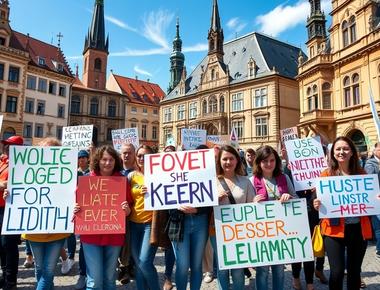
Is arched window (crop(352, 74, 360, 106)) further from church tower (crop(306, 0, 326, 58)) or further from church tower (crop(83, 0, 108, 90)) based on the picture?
church tower (crop(83, 0, 108, 90))

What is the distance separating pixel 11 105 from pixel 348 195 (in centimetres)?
3982

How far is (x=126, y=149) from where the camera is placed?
462 cm

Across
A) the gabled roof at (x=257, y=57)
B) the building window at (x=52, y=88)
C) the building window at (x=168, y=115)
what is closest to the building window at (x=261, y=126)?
the gabled roof at (x=257, y=57)

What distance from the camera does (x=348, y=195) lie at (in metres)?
3.90

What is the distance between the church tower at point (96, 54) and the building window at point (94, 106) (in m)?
3.09

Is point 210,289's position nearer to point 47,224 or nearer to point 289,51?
point 47,224

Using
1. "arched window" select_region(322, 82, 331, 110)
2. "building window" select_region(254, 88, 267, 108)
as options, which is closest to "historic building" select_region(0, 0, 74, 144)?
"building window" select_region(254, 88, 267, 108)

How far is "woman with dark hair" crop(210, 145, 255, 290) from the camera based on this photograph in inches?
149

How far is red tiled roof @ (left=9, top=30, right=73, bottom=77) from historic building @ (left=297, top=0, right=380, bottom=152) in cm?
3229

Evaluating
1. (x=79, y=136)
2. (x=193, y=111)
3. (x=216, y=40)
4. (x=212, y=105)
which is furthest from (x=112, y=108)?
(x=79, y=136)

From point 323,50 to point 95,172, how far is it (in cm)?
3041

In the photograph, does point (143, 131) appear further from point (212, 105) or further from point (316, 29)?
point (316, 29)

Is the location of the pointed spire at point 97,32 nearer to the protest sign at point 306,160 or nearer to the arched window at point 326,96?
the arched window at point 326,96

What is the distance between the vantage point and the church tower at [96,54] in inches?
2250
